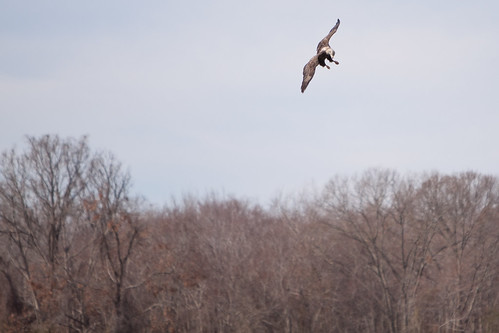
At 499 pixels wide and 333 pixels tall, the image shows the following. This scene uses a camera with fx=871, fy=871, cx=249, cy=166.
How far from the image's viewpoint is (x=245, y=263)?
45.1m

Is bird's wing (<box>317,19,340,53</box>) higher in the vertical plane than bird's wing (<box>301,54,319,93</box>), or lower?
higher

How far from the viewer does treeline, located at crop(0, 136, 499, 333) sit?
40.7m

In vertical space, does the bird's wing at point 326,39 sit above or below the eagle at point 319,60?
above

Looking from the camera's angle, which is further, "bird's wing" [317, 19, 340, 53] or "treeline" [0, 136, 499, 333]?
"treeline" [0, 136, 499, 333]

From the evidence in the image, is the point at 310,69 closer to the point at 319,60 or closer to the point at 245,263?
the point at 319,60

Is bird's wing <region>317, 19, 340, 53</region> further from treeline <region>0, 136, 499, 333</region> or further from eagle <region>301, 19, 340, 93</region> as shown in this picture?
treeline <region>0, 136, 499, 333</region>

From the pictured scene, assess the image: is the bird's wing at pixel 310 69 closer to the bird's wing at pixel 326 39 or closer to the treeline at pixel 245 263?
the bird's wing at pixel 326 39

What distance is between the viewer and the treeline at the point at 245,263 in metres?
40.7

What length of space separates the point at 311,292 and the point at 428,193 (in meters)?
10.00

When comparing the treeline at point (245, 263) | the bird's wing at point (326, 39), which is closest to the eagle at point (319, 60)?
the bird's wing at point (326, 39)

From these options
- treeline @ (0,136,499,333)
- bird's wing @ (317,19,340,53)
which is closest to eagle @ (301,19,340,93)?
bird's wing @ (317,19,340,53)

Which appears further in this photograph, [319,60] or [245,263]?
[245,263]

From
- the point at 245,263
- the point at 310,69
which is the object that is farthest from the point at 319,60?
the point at 245,263

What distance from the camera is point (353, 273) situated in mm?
45812
